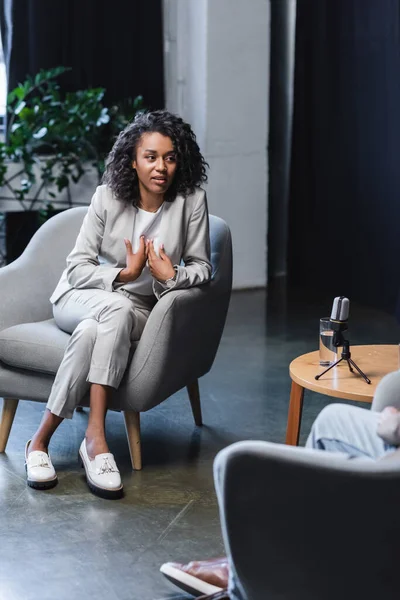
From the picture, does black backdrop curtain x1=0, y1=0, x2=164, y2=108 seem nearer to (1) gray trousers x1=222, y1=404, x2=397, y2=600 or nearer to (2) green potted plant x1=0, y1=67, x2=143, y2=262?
(2) green potted plant x1=0, y1=67, x2=143, y2=262

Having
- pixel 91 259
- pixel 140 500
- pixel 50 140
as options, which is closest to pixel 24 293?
pixel 91 259

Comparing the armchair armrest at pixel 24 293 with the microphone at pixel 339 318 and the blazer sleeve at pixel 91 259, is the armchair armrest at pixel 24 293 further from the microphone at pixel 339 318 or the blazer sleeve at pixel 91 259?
the microphone at pixel 339 318

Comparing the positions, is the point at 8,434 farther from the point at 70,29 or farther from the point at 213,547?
the point at 70,29

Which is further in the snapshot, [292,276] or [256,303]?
[292,276]

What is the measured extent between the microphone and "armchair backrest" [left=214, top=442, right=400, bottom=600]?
126cm

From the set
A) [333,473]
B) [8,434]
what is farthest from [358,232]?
[333,473]

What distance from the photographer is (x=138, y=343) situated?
333cm

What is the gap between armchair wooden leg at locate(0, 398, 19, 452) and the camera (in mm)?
3506

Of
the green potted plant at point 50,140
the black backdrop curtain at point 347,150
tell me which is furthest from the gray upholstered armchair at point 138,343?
the black backdrop curtain at point 347,150

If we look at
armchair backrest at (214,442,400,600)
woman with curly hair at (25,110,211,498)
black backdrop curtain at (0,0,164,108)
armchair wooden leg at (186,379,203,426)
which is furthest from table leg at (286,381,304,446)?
black backdrop curtain at (0,0,164,108)

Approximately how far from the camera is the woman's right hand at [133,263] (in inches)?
134

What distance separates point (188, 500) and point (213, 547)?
34cm

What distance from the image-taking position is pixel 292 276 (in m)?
6.86

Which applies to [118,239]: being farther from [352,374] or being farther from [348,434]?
[348,434]
